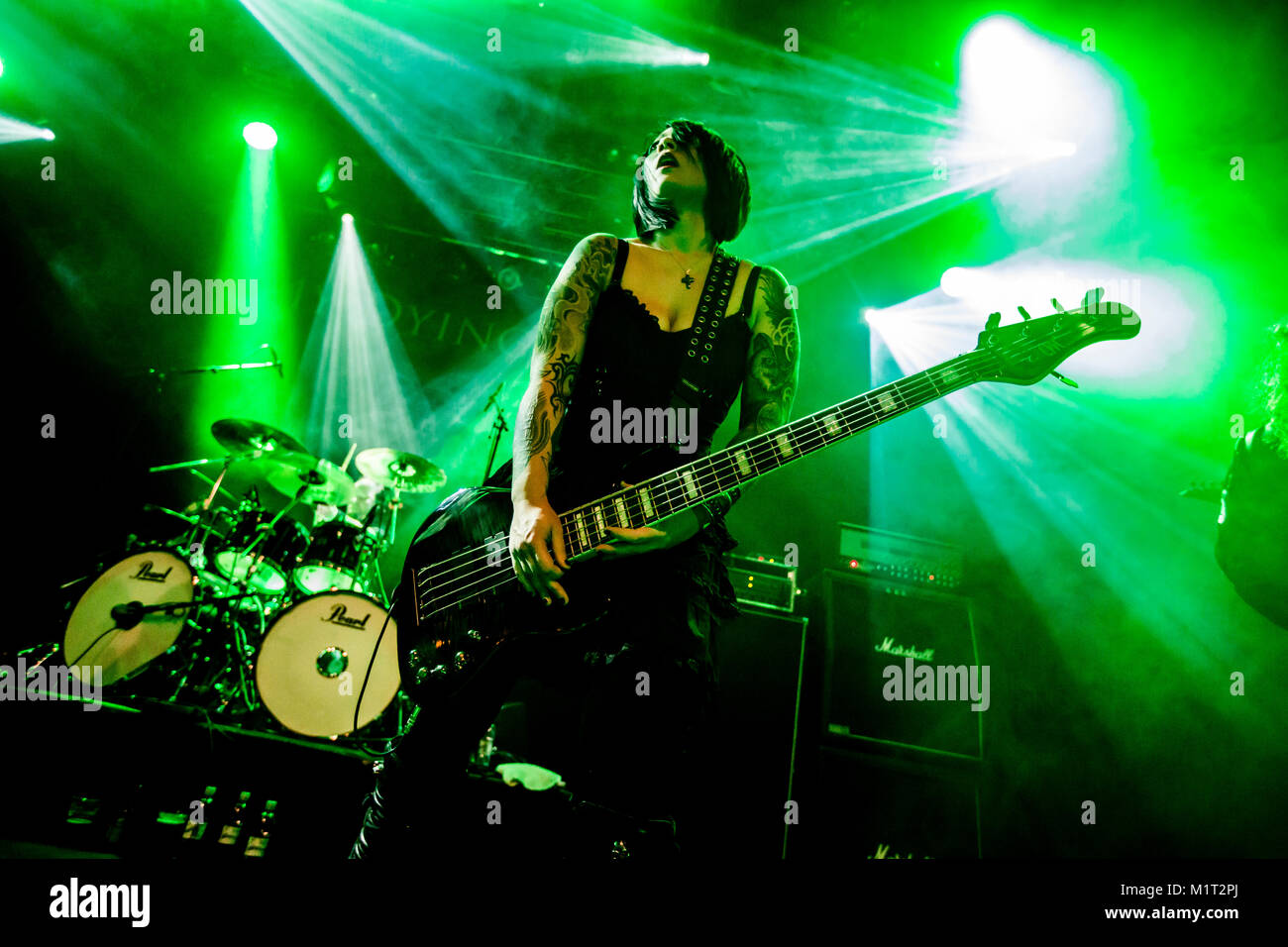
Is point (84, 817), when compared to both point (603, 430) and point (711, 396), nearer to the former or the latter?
point (603, 430)

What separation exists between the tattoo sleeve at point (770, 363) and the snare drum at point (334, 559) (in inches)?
130

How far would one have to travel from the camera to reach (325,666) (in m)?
3.67

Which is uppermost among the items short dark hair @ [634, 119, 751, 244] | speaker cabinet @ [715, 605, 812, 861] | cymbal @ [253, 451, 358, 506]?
short dark hair @ [634, 119, 751, 244]

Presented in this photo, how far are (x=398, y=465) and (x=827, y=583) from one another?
3175 millimetres

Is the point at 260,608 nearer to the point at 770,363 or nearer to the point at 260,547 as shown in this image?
the point at 260,547

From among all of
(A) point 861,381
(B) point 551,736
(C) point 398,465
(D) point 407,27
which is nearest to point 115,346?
(C) point 398,465

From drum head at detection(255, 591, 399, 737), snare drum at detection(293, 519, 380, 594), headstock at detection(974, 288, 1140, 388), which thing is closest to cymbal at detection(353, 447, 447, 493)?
snare drum at detection(293, 519, 380, 594)

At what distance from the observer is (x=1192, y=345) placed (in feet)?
16.1

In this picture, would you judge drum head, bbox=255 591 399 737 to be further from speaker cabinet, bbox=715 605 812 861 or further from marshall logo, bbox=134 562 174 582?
speaker cabinet, bbox=715 605 812 861

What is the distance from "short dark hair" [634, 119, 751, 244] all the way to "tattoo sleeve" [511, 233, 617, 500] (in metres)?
0.24

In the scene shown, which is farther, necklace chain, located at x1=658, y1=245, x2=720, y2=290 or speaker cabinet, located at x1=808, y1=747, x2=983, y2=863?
speaker cabinet, located at x1=808, y1=747, x2=983, y2=863

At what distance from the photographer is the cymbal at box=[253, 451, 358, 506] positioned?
4.79m

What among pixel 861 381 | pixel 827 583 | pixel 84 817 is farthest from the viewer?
pixel 861 381
